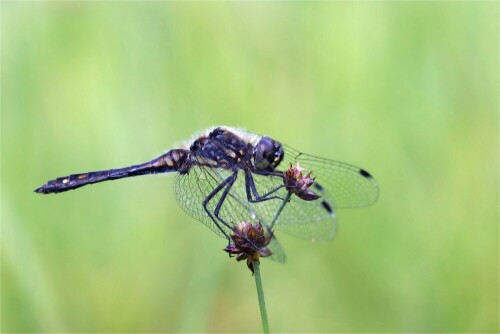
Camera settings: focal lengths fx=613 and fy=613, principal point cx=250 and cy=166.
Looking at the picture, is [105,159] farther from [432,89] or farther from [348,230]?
[432,89]

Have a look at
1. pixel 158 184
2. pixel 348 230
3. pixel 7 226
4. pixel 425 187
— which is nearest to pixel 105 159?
pixel 158 184

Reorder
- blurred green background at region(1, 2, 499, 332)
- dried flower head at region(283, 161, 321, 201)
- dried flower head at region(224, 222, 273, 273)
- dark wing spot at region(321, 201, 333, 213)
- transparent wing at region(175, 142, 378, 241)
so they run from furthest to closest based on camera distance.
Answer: blurred green background at region(1, 2, 499, 332) < dark wing spot at region(321, 201, 333, 213) < transparent wing at region(175, 142, 378, 241) < dried flower head at region(283, 161, 321, 201) < dried flower head at region(224, 222, 273, 273)

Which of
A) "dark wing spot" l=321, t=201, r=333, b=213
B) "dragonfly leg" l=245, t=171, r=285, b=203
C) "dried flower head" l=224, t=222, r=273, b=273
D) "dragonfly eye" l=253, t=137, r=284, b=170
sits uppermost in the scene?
"dragonfly eye" l=253, t=137, r=284, b=170

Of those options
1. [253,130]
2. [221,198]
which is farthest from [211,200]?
[253,130]

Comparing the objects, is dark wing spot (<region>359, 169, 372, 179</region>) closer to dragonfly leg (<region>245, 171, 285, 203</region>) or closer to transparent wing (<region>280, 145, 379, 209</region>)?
transparent wing (<region>280, 145, 379, 209</region>)

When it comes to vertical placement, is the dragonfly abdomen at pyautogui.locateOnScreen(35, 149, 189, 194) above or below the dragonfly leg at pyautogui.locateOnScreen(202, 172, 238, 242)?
above

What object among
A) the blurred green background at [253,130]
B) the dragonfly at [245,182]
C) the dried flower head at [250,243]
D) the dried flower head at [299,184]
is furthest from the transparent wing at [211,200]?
the blurred green background at [253,130]

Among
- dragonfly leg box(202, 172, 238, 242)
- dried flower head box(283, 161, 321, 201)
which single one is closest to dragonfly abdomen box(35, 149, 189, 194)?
dragonfly leg box(202, 172, 238, 242)
